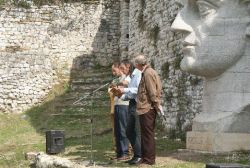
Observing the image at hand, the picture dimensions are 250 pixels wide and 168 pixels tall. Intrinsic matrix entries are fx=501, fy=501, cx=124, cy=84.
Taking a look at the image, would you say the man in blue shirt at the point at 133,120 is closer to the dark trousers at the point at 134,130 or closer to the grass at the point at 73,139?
the dark trousers at the point at 134,130

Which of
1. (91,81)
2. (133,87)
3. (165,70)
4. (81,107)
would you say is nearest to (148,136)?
(133,87)

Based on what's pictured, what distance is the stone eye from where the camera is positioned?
735 centimetres

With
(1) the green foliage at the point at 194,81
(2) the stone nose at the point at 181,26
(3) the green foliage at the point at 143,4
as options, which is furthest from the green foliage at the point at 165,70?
(2) the stone nose at the point at 181,26

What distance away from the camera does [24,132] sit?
13.5 metres

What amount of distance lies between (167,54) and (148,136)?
6.80m

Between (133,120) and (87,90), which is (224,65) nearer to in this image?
(133,120)

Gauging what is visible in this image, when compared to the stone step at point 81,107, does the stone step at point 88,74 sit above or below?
above

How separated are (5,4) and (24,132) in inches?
267

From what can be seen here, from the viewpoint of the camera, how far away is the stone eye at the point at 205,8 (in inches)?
289

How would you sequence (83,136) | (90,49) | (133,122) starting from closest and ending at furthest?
(133,122), (83,136), (90,49)

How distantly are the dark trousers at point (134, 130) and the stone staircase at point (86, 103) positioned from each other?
17.2 feet

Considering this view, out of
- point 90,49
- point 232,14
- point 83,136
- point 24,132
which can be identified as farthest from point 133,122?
point 90,49

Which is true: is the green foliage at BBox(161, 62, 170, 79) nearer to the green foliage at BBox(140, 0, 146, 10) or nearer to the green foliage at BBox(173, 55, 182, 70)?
the green foliage at BBox(173, 55, 182, 70)

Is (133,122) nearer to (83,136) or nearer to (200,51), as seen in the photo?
(200,51)
